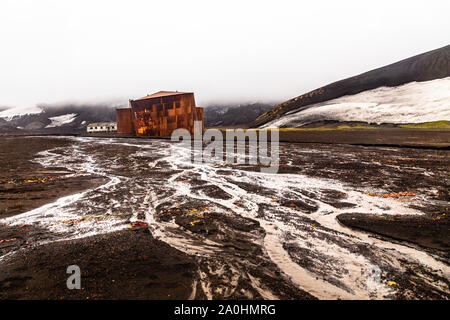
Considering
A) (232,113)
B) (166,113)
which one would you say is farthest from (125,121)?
(232,113)

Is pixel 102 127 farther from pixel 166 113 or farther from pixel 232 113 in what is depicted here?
pixel 232 113

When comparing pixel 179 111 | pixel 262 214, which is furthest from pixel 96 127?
pixel 262 214

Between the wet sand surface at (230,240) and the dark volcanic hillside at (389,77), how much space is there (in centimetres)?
6884

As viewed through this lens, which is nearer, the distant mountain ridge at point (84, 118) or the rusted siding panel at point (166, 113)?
the rusted siding panel at point (166, 113)

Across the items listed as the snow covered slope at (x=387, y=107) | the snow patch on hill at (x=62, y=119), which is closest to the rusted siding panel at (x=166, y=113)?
the snow covered slope at (x=387, y=107)

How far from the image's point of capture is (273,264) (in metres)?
3.71

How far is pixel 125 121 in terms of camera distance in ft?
141

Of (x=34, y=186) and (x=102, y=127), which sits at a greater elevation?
(x=102, y=127)

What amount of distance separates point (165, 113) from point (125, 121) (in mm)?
15604

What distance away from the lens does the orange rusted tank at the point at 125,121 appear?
4253 cm

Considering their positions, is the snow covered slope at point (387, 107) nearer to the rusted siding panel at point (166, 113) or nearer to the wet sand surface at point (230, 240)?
the rusted siding panel at point (166, 113)

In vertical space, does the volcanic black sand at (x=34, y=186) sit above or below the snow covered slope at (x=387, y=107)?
below

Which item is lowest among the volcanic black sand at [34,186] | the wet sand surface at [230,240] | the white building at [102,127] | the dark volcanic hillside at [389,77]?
the wet sand surface at [230,240]
